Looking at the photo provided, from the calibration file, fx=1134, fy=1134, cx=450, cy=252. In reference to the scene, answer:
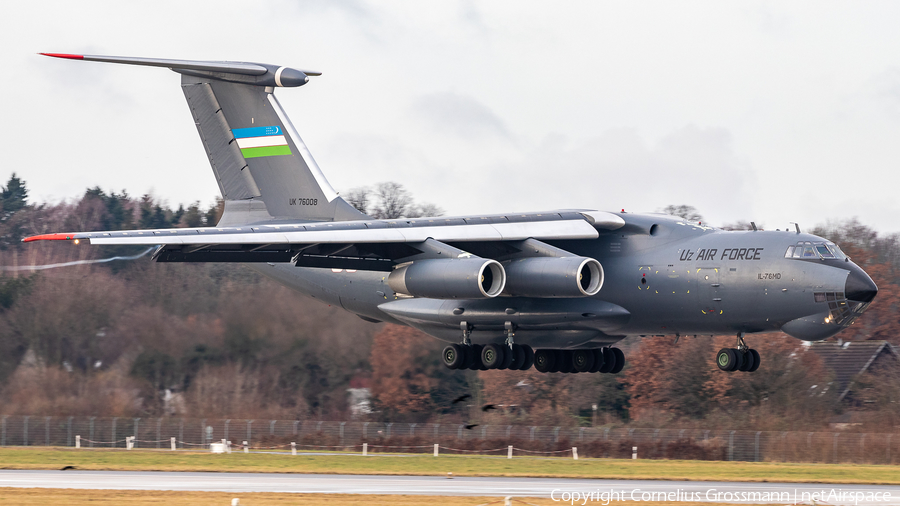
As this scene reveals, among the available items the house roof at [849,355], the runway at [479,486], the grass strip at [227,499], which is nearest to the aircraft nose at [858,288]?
the runway at [479,486]

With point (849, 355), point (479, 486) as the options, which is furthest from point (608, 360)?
point (849, 355)

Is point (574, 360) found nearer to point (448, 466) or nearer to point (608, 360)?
point (608, 360)

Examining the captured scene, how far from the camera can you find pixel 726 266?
1791 cm

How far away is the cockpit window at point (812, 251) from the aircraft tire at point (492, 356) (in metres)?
5.08

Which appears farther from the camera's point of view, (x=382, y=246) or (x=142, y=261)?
(x=142, y=261)

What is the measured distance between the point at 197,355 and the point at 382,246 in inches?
289

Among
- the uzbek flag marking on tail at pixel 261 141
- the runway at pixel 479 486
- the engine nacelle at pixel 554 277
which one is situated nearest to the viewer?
the runway at pixel 479 486

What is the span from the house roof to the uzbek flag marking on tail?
15725 mm

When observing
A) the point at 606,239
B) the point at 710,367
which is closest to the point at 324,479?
the point at 606,239

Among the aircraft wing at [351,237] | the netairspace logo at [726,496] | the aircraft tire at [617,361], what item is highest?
the aircraft wing at [351,237]

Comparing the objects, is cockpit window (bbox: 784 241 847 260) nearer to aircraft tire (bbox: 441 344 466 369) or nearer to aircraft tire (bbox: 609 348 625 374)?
aircraft tire (bbox: 609 348 625 374)

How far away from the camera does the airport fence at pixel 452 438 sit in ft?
80.4

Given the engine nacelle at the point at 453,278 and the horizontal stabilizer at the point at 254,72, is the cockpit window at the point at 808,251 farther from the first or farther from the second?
the horizontal stabilizer at the point at 254,72

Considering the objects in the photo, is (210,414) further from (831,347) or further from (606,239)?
(831,347)
